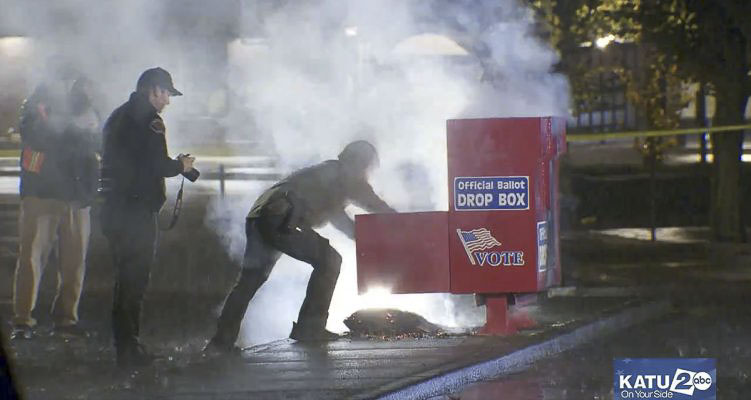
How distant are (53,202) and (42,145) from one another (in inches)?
15.4

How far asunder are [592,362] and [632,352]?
41 centimetres

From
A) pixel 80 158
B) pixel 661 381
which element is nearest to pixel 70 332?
pixel 80 158

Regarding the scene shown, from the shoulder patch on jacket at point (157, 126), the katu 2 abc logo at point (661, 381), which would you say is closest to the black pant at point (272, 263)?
the shoulder patch on jacket at point (157, 126)

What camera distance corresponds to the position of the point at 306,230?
8.08m

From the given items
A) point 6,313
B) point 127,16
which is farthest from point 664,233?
point 6,313

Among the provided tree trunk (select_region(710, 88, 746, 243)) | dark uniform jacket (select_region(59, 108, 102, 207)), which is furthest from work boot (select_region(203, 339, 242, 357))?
tree trunk (select_region(710, 88, 746, 243))

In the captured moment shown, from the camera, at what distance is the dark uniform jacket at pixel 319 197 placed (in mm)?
8008

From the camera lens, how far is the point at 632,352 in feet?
26.5

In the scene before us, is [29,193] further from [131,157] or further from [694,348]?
[694,348]

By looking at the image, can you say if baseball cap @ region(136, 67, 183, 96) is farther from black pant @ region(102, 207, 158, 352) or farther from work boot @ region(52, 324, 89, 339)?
work boot @ region(52, 324, 89, 339)

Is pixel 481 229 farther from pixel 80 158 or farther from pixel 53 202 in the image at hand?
pixel 53 202

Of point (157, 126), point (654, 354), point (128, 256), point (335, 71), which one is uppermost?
point (335, 71)

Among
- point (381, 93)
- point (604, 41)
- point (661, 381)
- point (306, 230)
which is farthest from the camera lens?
point (604, 41)

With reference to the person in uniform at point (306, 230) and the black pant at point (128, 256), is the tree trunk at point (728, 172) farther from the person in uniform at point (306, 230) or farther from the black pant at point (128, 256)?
the black pant at point (128, 256)
